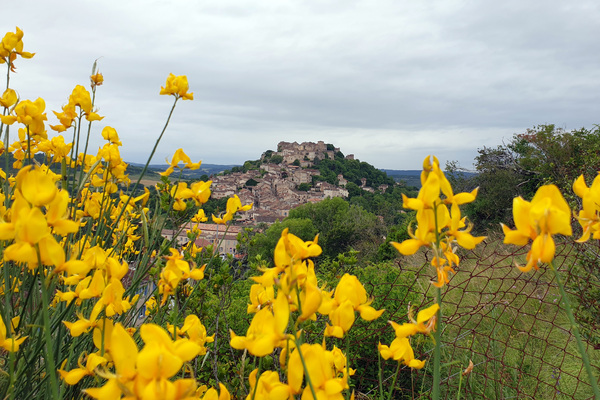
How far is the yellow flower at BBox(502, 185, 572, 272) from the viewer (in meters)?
0.55

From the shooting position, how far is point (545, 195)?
0.61 meters

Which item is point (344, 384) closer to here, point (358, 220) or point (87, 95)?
point (87, 95)

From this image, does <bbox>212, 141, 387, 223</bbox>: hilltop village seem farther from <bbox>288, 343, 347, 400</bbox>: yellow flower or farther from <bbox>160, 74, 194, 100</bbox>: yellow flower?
<bbox>288, 343, 347, 400</bbox>: yellow flower

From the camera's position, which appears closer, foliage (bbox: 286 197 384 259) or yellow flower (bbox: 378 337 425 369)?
yellow flower (bbox: 378 337 425 369)

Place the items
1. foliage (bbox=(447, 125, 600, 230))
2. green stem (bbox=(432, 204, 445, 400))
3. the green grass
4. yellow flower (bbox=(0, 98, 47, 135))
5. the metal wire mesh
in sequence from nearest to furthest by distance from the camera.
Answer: green stem (bbox=(432, 204, 445, 400))
yellow flower (bbox=(0, 98, 47, 135))
the green grass
the metal wire mesh
foliage (bbox=(447, 125, 600, 230))

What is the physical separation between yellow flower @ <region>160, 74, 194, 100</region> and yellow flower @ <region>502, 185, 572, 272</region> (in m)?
1.47

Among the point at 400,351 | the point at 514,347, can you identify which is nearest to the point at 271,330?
the point at 400,351

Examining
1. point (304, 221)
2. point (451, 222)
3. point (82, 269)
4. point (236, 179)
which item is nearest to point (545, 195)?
point (451, 222)

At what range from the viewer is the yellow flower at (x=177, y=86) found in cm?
166

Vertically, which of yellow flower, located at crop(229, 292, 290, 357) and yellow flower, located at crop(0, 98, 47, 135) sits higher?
yellow flower, located at crop(0, 98, 47, 135)

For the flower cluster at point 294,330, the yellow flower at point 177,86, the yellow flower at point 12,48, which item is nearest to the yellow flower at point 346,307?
the flower cluster at point 294,330

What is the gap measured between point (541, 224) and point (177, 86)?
1.54 m

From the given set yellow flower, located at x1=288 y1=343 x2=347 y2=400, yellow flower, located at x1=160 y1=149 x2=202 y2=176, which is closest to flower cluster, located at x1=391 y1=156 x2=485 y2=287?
yellow flower, located at x1=288 y1=343 x2=347 y2=400

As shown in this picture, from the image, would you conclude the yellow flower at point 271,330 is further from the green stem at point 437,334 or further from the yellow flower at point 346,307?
the green stem at point 437,334
